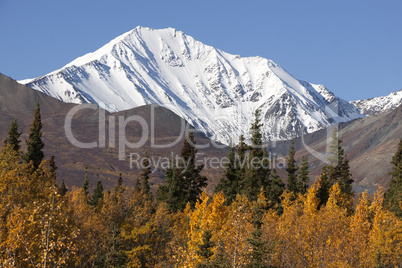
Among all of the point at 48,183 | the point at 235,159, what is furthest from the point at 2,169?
the point at 235,159

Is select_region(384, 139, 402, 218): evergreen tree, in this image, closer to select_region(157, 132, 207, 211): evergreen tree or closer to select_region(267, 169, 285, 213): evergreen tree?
select_region(267, 169, 285, 213): evergreen tree

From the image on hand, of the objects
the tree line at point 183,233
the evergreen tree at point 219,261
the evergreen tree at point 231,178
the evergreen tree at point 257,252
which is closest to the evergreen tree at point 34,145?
the tree line at point 183,233

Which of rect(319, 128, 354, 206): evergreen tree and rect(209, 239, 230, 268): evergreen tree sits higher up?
rect(319, 128, 354, 206): evergreen tree

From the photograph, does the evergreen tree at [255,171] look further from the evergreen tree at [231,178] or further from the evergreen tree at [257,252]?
the evergreen tree at [257,252]

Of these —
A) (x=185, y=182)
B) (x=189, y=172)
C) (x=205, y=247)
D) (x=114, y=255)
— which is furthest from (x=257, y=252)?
(x=185, y=182)

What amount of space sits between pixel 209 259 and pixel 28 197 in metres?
15.0

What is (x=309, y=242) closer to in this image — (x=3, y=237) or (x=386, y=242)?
(x=386, y=242)

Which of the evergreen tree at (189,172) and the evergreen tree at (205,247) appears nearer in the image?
the evergreen tree at (205,247)

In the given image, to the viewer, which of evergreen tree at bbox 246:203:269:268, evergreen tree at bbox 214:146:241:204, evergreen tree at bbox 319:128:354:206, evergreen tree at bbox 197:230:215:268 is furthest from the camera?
evergreen tree at bbox 319:128:354:206

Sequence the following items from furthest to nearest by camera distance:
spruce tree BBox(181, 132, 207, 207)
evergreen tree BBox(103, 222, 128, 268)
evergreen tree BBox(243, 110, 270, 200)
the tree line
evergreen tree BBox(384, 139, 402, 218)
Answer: spruce tree BBox(181, 132, 207, 207) → evergreen tree BBox(243, 110, 270, 200) → evergreen tree BBox(384, 139, 402, 218) → evergreen tree BBox(103, 222, 128, 268) → the tree line

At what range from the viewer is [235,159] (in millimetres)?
81312

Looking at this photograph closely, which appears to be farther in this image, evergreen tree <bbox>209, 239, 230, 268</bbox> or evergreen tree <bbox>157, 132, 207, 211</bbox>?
evergreen tree <bbox>157, 132, 207, 211</bbox>

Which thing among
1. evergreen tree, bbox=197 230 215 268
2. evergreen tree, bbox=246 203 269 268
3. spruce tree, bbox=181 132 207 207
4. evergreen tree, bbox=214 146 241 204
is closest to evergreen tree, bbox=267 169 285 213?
evergreen tree, bbox=214 146 241 204

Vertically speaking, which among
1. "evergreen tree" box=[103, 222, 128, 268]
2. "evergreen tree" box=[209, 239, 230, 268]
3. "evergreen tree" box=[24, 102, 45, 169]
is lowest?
"evergreen tree" box=[103, 222, 128, 268]
